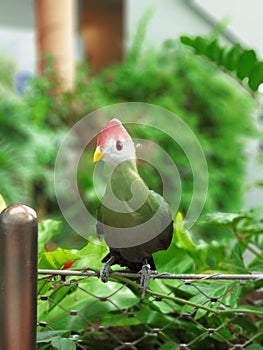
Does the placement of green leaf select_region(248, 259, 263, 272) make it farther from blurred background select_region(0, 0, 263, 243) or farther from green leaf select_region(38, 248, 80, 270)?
blurred background select_region(0, 0, 263, 243)

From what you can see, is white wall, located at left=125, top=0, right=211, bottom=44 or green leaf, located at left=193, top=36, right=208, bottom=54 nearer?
green leaf, located at left=193, top=36, right=208, bottom=54

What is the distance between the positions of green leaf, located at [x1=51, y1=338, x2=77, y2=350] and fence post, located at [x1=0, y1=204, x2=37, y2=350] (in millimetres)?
70

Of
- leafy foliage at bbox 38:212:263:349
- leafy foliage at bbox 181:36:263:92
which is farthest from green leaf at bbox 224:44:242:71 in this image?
leafy foliage at bbox 38:212:263:349

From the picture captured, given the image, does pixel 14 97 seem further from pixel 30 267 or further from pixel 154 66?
pixel 30 267

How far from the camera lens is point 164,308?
47 centimetres

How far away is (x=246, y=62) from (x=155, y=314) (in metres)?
0.22

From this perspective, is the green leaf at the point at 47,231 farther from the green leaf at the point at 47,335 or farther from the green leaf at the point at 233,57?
the green leaf at the point at 233,57

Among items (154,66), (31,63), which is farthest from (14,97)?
(31,63)

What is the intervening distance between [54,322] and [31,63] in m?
3.93

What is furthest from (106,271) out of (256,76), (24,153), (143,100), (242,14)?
(242,14)

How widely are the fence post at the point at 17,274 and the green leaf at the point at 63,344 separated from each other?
0.23 feet

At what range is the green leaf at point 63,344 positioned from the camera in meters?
0.40

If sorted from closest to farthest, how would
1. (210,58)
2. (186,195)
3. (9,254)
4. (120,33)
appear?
1. (9,254)
2. (210,58)
3. (186,195)
4. (120,33)

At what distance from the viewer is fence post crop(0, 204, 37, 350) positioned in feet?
1.07
